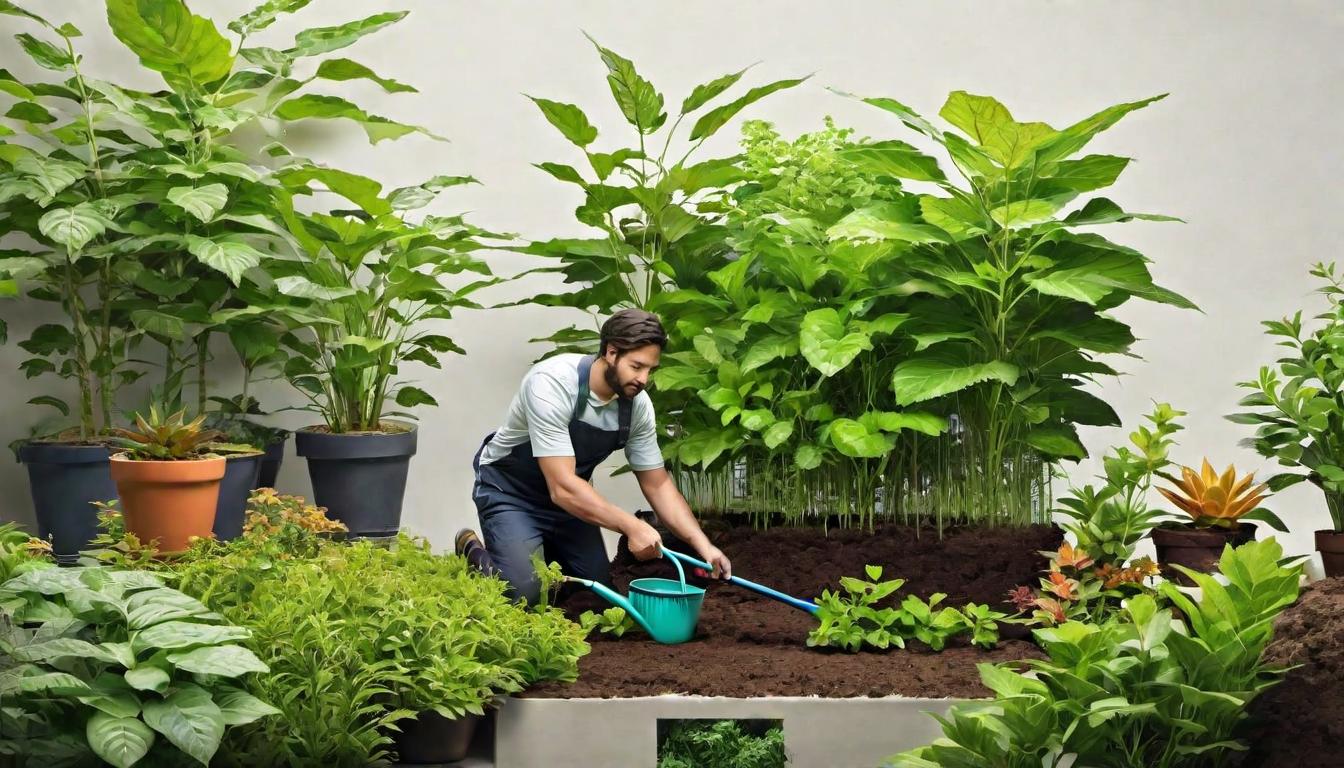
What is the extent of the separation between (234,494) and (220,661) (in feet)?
5.56

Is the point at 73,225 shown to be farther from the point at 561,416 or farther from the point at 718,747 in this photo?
the point at 718,747

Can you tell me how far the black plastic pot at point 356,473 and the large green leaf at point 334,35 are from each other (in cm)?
126

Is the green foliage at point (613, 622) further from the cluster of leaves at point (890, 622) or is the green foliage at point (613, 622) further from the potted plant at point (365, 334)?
the potted plant at point (365, 334)

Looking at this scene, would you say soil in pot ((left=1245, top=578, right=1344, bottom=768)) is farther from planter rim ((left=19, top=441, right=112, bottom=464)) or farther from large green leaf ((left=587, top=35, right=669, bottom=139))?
planter rim ((left=19, top=441, right=112, bottom=464))

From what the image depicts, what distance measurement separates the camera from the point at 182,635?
2152mm

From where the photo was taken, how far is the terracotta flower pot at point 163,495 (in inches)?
126

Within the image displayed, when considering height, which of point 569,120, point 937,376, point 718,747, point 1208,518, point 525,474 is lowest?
point 718,747

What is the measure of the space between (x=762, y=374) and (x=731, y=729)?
1.16 meters

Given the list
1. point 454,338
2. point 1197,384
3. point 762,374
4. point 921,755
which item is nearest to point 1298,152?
point 1197,384

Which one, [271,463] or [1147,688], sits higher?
[271,463]

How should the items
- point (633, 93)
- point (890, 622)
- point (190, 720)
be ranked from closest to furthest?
point (190, 720), point (890, 622), point (633, 93)

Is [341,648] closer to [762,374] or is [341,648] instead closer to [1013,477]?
[762,374]

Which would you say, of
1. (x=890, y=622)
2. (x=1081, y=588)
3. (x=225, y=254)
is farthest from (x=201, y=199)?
(x=1081, y=588)

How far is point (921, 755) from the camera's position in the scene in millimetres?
2107
